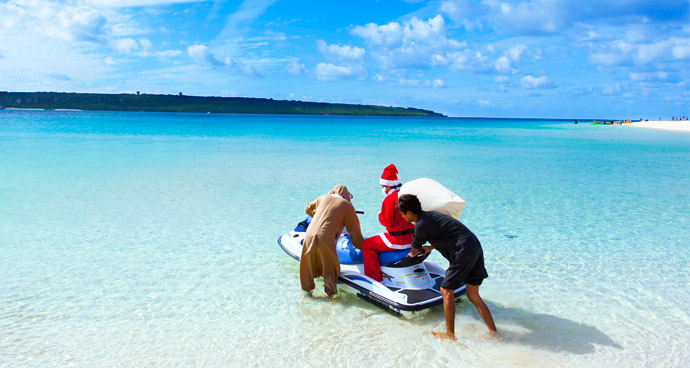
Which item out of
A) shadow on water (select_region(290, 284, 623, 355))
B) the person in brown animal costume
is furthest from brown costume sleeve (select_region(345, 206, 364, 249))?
shadow on water (select_region(290, 284, 623, 355))

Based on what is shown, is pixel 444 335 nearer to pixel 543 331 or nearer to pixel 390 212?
pixel 543 331

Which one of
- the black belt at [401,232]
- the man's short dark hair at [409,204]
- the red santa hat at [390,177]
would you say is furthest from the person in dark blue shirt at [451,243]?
the red santa hat at [390,177]

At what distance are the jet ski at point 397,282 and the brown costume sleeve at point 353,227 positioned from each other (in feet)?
0.53

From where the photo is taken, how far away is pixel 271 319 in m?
5.52

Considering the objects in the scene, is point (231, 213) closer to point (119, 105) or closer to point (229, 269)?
point (229, 269)

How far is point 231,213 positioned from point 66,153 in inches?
653

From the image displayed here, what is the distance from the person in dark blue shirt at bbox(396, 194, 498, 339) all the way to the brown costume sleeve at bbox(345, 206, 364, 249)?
1.14 m

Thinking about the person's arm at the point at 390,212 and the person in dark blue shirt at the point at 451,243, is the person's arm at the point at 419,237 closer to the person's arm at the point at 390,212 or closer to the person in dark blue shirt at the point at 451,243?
the person in dark blue shirt at the point at 451,243

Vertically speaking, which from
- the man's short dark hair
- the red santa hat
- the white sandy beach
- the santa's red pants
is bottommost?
the santa's red pants

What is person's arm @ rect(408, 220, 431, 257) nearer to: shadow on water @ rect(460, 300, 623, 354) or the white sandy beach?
shadow on water @ rect(460, 300, 623, 354)

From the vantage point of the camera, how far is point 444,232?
4797mm

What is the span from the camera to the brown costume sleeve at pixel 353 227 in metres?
5.90

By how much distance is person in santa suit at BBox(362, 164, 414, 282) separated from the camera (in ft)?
18.1

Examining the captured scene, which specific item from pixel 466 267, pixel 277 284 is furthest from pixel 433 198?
pixel 277 284
